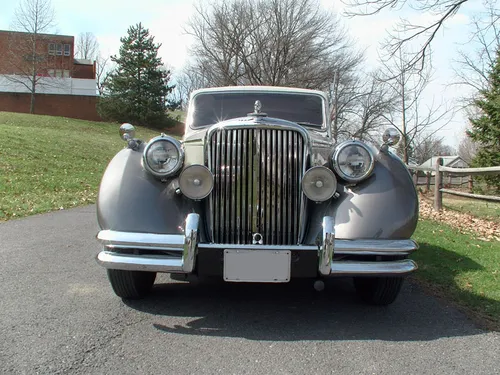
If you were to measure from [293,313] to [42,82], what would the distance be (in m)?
44.9

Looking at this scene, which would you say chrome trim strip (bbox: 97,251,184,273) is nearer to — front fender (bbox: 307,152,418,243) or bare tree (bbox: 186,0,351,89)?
front fender (bbox: 307,152,418,243)

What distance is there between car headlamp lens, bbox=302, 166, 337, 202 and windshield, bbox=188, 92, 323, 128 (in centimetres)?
181

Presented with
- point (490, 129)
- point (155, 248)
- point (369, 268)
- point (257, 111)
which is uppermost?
point (490, 129)

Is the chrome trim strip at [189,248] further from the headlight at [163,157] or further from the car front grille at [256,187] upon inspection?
the headlight at [163,157]

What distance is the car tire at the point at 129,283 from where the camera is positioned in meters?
3.65

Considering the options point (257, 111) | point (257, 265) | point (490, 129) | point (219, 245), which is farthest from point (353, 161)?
point (490, 129)

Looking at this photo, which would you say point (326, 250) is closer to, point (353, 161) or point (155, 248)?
point (353, 161)

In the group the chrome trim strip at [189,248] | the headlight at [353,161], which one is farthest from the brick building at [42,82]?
the chrome trim strip at [189,248]

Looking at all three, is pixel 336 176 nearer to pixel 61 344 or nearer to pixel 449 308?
pixel 449 308

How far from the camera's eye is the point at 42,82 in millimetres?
43219

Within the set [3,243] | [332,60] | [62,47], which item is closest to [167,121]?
[62,47]

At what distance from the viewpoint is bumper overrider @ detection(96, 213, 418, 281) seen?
125 inches

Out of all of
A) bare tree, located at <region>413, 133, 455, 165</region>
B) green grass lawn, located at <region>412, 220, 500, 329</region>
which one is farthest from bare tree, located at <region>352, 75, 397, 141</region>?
green grass lawn, located at <region>412, 220, 500, 329</region>

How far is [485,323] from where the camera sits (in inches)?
139
